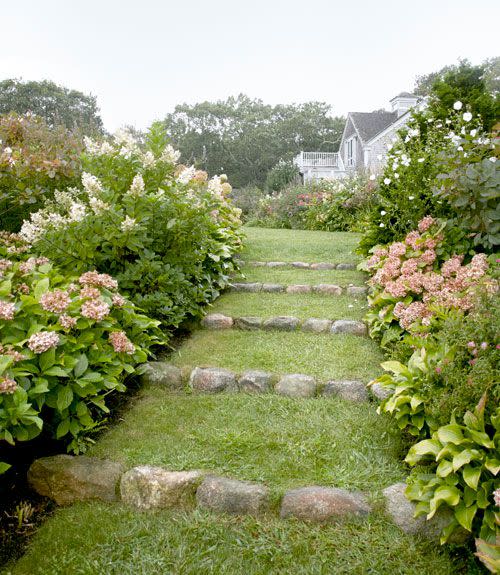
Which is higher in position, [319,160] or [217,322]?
[319,160]

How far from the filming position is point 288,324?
14.2 feet

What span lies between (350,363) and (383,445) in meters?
1.03

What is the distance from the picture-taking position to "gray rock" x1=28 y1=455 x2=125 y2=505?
2338mm

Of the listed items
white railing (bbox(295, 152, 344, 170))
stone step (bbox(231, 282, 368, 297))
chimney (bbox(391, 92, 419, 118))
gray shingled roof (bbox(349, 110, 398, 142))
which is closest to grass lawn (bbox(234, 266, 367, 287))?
stone step (bbox(231, 282, 368, 297))

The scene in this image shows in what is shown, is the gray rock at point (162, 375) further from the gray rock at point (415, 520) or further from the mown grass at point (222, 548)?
the gray rock at point (415, 520)

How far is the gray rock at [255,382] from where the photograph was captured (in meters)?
3.23

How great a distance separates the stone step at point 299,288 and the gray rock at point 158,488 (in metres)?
3.34

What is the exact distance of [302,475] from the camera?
7.61ft

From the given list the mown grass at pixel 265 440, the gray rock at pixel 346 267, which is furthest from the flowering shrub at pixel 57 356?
the gray rock at pixel 346 267

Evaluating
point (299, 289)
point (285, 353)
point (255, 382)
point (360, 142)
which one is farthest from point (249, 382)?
point (360, 142)

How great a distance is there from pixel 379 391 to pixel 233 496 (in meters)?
1.29

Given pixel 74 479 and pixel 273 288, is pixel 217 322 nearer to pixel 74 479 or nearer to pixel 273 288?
pixel 273 288

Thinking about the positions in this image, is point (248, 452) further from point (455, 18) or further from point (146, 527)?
point (455, 18)

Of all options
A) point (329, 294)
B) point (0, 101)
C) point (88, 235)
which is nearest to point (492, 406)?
point (88, 235)
